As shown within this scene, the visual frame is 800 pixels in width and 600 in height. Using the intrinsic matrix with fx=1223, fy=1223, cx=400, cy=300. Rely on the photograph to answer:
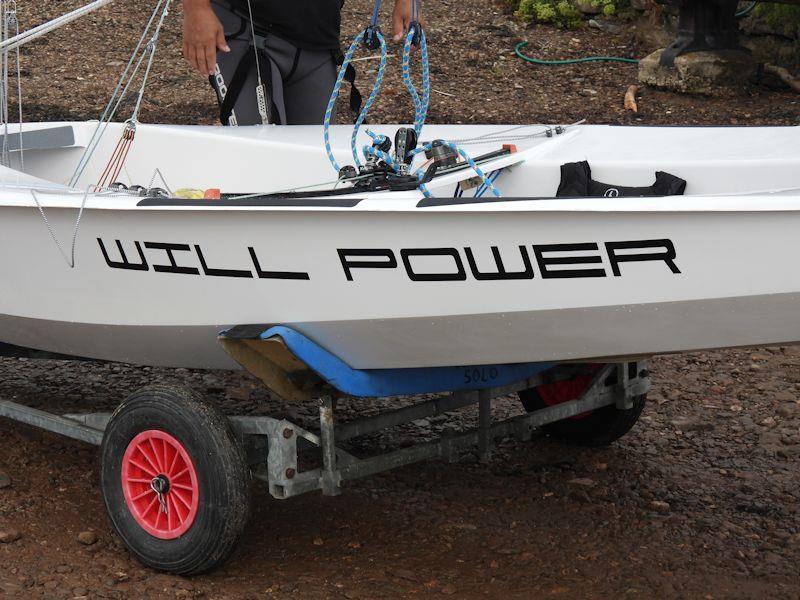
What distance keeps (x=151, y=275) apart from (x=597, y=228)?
127cm

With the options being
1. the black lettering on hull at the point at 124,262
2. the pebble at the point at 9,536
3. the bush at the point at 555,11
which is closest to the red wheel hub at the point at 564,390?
the black lettering on hull at the point at 124,262

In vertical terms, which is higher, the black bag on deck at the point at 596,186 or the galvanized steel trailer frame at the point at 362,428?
the black bag on deck at the point at 596,186

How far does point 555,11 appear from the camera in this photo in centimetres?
989

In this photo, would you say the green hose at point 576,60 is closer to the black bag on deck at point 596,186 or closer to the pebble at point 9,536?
the black bag on deck at point 596,186

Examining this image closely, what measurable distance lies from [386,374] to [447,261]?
0.48 m

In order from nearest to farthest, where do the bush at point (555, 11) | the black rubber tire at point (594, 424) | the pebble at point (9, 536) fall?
the pebble at point (9, 536), the black rubber tire at point (594, 424), the bush at point (555, 11)

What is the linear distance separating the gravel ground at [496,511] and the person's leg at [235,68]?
1156 millimetres

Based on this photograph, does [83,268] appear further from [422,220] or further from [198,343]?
[422,220]

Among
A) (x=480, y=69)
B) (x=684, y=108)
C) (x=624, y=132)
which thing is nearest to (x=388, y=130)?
(x=624, y=132)

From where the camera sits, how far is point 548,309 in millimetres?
2916

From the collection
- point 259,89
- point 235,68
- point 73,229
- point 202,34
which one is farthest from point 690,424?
point 73,229

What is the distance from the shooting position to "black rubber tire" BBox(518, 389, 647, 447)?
4.21m

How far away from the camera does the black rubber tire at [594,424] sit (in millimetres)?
4211

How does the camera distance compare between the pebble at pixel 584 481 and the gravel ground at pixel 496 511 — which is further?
the pebble at pixel 584 481
